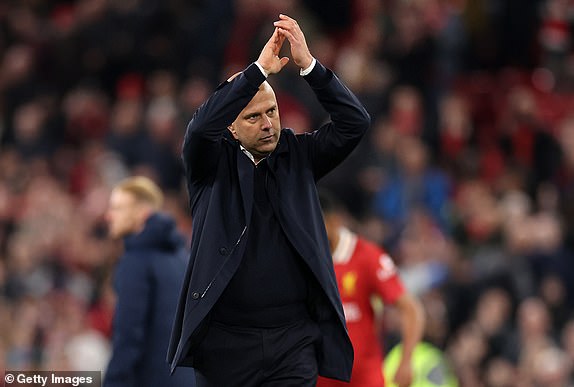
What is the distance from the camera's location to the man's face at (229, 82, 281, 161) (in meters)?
5.91

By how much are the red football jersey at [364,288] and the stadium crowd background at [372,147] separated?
3.18 meters

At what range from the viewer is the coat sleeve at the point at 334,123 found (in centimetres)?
587

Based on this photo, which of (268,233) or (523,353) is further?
(523,353)

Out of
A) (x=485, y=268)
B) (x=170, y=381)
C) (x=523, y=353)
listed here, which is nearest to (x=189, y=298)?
(x=170, y=381)

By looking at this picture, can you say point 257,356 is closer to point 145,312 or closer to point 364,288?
point 145,312

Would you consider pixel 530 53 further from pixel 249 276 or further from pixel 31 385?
pixel 249 276

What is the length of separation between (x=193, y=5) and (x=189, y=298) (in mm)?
12192

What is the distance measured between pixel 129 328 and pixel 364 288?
1.56m

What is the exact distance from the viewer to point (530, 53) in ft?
55.9

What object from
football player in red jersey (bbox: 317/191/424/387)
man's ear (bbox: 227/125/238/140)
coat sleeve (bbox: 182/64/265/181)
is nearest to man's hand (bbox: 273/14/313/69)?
coat sleeve (bbox: 182/64/265/181)

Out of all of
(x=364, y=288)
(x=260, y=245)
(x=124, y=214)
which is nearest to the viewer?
(x=260, y=245)

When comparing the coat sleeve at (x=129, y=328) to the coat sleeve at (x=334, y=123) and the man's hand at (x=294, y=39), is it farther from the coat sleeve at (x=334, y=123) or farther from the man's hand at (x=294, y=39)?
the man's hand at (x=294, y=39)

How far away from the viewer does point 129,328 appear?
727cm

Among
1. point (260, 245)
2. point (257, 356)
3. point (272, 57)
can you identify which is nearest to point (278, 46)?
point (272, 57)
